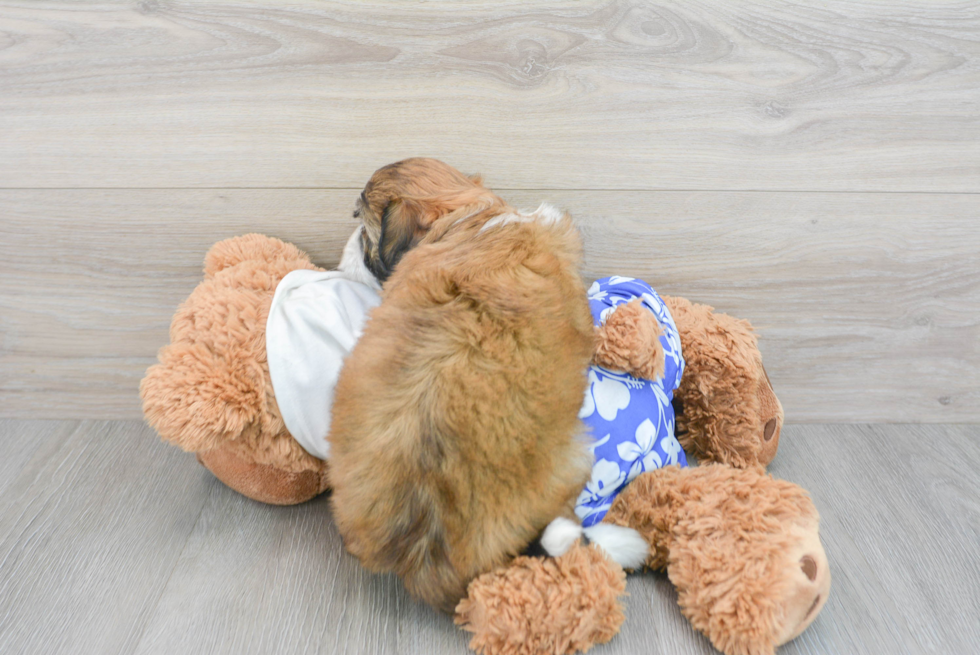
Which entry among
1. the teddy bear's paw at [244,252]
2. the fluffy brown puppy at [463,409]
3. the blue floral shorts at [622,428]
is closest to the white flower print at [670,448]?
the blue floral shorts at [622,428]

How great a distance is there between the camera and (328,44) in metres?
1.08

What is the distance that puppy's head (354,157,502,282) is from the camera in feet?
2.92

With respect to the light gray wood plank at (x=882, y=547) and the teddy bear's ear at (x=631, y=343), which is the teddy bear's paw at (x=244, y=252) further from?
Answer: the light gray wood plank at (x=882, y=547)

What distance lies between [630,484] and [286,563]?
55 cm

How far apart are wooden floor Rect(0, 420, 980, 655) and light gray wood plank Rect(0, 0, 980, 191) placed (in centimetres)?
52

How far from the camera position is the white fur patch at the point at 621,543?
904 millimetres

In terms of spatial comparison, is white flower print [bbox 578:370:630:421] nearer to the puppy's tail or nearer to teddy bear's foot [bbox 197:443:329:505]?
the puppy's tail

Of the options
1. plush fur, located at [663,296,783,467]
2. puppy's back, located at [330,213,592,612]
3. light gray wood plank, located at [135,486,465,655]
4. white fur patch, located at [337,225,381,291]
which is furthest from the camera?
plush fur, located at [663,296,783,467]

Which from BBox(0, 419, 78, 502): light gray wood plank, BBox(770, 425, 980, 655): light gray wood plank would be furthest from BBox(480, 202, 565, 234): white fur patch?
BBox(0, 419, 78, 502): light gray wood plank

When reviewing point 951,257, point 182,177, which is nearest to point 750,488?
point 951,257

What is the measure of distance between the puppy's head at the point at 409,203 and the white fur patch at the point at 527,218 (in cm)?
4

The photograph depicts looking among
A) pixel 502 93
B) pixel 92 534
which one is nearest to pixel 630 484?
pixel 502 93

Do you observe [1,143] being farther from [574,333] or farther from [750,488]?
[750,488]

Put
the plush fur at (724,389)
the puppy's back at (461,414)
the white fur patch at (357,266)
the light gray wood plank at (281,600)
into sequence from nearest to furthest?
the puppy's back at (461,414)
the light gray wood plank at (281,600)
the white fur patch at (357,266)
the plush fur at (724,389)
